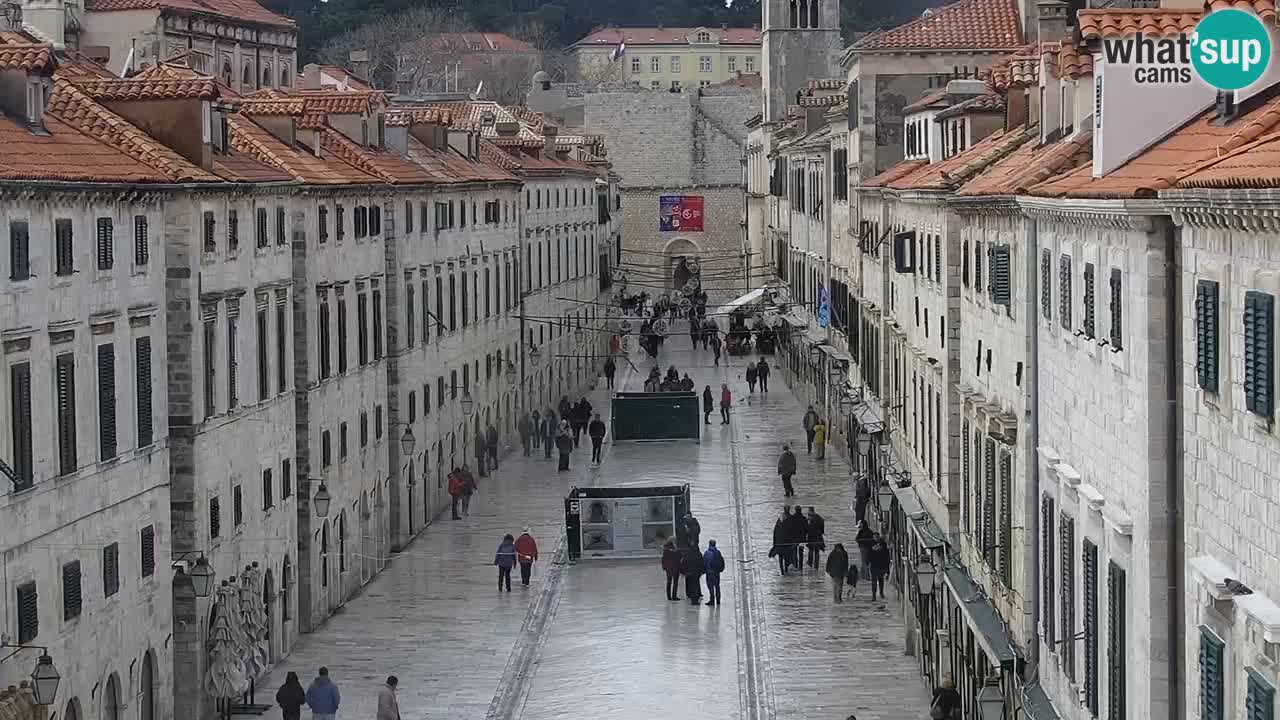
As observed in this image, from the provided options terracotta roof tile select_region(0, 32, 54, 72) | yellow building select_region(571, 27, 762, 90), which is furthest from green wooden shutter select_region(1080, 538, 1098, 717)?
yellow building select_region(571, 27, 762, 90)

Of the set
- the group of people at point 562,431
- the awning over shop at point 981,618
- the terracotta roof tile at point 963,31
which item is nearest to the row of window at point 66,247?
the awning over shop at point 981,618

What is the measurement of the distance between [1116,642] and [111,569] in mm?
14756

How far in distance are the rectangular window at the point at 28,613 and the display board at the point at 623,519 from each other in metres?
20.7

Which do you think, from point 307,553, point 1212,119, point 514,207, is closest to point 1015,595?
point 1212,119

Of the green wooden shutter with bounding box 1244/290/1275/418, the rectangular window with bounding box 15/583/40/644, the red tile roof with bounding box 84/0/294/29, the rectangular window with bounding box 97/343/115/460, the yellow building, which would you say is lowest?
the rectangular window with bounding box 15/583/40/644

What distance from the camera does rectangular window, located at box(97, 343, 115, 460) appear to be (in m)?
28.5

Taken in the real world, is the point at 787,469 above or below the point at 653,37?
below

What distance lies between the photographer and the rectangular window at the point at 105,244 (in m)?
28.7

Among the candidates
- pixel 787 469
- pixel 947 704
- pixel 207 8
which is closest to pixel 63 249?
pixel 947 704

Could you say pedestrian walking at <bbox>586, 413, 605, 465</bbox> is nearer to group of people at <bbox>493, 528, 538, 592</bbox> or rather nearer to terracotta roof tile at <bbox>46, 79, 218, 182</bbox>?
group of people at <bbox>493, 528, 538, 592</bbox>

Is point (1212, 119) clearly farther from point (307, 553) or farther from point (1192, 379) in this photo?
point (307, 553)

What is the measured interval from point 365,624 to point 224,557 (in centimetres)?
721

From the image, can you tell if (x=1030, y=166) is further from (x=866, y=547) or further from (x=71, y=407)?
(x=866, y=547)

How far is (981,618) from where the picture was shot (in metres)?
26.4
